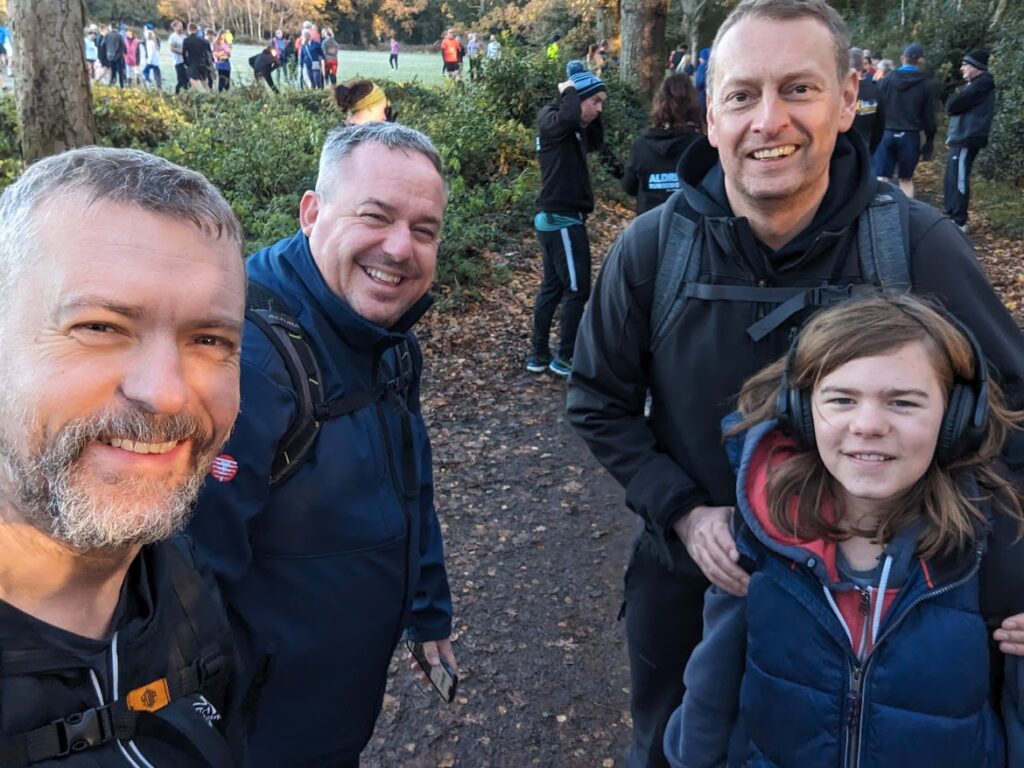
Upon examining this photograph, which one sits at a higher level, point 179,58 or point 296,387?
point 179,58

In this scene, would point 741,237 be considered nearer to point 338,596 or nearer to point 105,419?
point 338,596

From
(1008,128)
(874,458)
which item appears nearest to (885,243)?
(874,458)

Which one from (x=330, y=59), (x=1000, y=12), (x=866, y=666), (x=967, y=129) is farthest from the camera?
(x=330, y=59)

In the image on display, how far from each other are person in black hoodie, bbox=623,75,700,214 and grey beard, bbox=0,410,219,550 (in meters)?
5.77

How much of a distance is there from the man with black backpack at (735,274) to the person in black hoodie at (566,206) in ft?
14.7

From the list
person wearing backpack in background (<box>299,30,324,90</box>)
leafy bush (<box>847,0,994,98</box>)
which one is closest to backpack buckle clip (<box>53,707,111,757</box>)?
leafy bush (<box>847,0,994,98</box>)

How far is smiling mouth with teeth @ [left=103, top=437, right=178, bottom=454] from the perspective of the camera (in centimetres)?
116

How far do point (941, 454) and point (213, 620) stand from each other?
1.61m

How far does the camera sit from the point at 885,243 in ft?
6.85

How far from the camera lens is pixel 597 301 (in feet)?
7.95

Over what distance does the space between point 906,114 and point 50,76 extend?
11289 mm

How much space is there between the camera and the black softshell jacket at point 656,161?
261 inches

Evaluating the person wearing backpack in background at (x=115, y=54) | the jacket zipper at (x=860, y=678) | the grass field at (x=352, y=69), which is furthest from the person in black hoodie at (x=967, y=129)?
the person wearing backpack in background at (x=115, y=54)

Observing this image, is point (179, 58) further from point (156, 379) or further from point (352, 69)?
point (156, 379)
